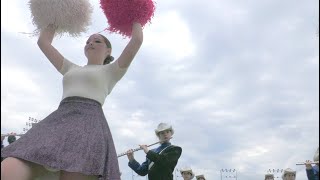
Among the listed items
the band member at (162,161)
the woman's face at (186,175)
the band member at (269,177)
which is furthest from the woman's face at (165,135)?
the band member at (269,177)

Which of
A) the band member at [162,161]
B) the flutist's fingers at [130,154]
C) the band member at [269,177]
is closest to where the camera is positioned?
the band member at [162,161]

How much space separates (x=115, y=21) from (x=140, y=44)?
0.45m

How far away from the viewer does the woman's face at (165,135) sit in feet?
18.3

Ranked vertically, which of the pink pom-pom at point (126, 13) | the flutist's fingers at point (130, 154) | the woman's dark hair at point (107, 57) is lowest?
the flutist's fingers at point (130, 154)

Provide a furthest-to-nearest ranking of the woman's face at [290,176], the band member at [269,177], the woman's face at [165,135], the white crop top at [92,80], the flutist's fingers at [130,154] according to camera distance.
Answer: the band member at [269,177] < the woman's face at [290,176] < the flutist's fingers at [130,154] < the woman's face at [165,135] < the white crop top at [92,80]

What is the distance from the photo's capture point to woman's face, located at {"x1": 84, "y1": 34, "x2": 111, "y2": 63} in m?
3.39

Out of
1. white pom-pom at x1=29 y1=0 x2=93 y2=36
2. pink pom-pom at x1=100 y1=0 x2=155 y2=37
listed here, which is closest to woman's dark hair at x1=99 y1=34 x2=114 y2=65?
pink pom-pom at x1=100 y1=0 x2=155 y2=37

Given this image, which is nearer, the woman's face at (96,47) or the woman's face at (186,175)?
the woman's face at (96,47)

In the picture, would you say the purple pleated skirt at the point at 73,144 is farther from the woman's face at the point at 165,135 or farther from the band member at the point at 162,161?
the woman's face at the point at 165,135

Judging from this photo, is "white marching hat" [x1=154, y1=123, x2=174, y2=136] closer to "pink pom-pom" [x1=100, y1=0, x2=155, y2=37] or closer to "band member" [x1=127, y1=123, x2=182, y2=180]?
"band member" [x1=127, y1=123, x2=182, y2=180]

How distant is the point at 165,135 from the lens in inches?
220

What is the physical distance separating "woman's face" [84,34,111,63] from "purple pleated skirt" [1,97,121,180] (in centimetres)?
52

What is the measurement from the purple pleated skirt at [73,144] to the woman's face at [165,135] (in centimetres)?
266

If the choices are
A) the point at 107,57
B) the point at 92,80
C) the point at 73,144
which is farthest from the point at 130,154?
the point at 73,144
